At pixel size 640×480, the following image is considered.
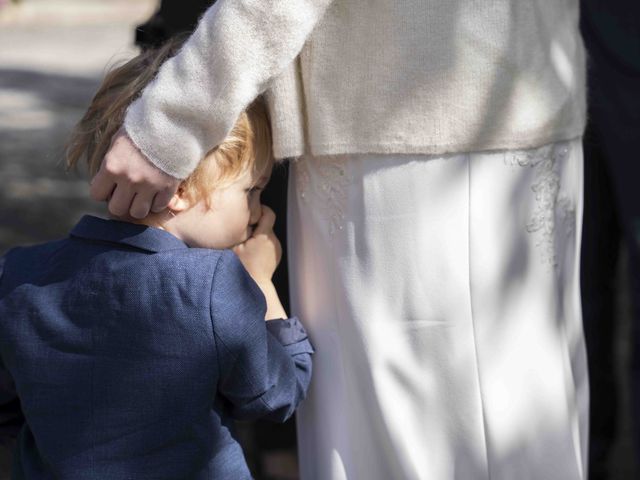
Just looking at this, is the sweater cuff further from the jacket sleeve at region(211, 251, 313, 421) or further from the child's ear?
the child's ear

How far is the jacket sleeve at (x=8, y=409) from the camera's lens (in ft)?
6.01

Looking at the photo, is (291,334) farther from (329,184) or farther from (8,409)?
(8,409)

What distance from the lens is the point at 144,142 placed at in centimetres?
155

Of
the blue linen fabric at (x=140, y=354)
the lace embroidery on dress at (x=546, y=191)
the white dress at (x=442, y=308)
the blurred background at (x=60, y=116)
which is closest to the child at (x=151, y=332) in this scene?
the blue linen fabric at (x=140, y=354)

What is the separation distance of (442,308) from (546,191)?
10.4 inches

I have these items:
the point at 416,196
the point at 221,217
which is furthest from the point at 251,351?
the point at 416,196

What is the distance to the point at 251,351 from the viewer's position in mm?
1643

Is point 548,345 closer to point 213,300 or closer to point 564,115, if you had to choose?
point 564,115

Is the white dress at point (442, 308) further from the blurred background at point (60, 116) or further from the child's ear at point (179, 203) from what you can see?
the blurred background at point (60, 116)

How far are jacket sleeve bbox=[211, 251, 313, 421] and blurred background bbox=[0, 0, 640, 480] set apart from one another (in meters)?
0.44

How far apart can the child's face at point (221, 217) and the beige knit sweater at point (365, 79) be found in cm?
10

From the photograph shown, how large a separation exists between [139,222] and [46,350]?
27cm

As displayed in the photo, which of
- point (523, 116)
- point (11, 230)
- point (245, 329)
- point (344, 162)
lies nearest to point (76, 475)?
point (245, 329)

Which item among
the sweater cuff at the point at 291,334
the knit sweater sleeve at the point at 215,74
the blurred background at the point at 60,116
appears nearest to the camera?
the knit sweater sleeve at the point at 215,74
